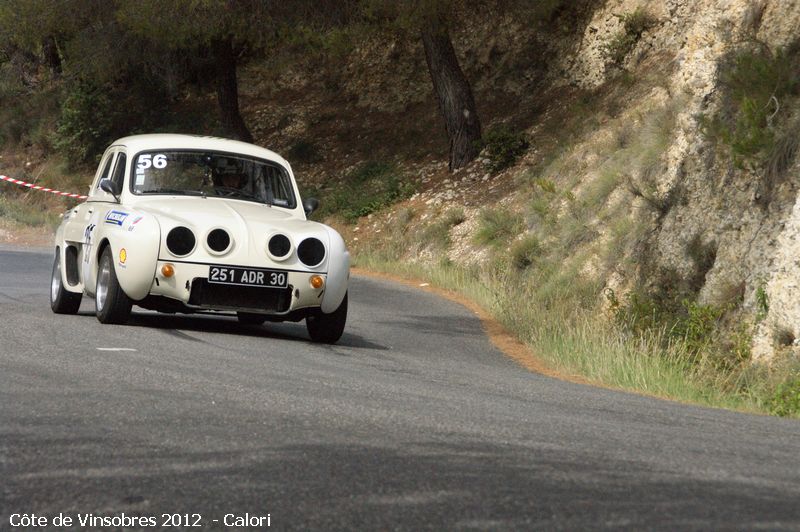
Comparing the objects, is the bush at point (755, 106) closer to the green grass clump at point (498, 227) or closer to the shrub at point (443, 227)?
the green grass clump at point (498, 227)

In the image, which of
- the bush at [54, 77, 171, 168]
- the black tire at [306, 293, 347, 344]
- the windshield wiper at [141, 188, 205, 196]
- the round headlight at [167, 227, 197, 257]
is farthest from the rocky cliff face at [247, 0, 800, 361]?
the bush at [54, 77, 171, 168]

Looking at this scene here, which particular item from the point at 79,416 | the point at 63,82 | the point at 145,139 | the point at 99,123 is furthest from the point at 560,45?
the point at 79,416

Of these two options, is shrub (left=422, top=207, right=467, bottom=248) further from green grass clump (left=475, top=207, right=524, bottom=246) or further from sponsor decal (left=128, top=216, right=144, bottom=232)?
sponsor decal (left=128, top=216, right=144, bottom=232)

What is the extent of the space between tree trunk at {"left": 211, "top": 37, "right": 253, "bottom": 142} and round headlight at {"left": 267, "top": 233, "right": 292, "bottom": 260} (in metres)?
25.2

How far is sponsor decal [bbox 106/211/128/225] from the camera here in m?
11.4

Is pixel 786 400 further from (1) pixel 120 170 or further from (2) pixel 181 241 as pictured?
(1) pixel 120 170

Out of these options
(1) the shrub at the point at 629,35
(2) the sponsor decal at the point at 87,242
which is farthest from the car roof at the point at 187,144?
(1) the shrub at the point at 629,35

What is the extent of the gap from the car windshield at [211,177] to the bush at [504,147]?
17.0m

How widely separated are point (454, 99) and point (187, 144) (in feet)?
59.7

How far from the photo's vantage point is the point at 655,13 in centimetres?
3055

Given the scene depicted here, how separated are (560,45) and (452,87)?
4.19m

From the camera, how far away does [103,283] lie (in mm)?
11414

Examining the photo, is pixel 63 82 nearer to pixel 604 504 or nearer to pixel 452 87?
pixel 452 87

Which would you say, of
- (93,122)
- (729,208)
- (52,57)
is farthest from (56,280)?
(52,57)
